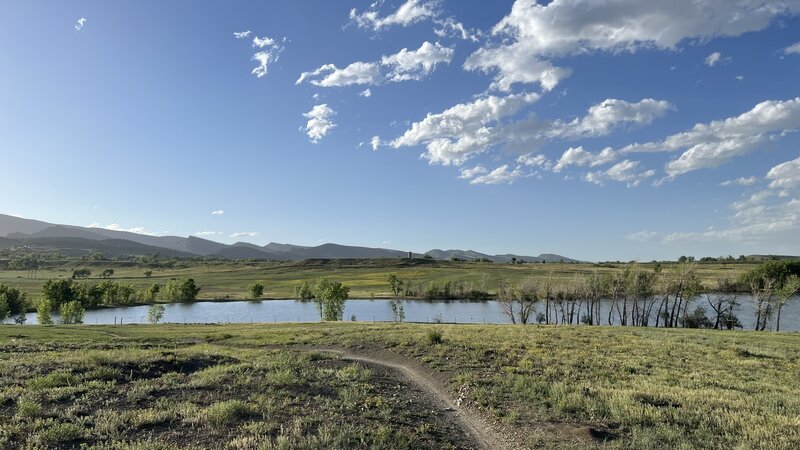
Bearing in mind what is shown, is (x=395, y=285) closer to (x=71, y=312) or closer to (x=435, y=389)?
(x=71, y=312)

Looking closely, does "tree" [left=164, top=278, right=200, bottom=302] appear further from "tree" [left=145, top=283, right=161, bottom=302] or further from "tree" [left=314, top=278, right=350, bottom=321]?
"tree" [left=314, top=278, right=350, bottom=321]

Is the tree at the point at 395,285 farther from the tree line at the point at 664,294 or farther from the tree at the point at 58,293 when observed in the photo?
the tree at the point at 58,293

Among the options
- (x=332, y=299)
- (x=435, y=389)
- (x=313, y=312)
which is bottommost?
(x=313, y=312)

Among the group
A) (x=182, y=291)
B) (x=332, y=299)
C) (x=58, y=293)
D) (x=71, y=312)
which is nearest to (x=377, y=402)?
(x=332, y=299)

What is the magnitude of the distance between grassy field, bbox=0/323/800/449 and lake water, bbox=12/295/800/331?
7555cm

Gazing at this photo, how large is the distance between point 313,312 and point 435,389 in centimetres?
10872

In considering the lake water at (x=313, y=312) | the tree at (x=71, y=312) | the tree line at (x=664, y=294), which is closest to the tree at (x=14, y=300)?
the lake water at (x=313, y=312)

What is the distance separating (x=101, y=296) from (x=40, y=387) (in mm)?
130862

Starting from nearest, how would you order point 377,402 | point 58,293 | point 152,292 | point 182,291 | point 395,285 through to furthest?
1. point 377,402
2. point 58,293
3. point 182,291
4. point 152,292
5. point 395,285

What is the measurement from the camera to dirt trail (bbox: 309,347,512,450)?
12.1 m

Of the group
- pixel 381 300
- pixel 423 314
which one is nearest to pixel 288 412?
pixel 423 314

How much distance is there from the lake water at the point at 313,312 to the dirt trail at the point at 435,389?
71.1 m

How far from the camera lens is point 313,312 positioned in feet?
401

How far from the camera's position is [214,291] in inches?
6964
